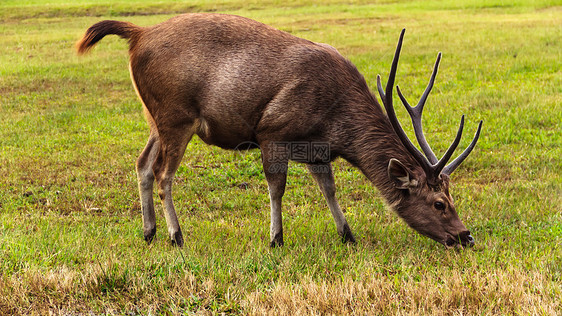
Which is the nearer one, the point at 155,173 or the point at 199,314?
the point at 199,314

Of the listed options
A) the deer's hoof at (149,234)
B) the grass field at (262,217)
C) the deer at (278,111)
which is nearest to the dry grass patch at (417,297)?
the grass field at (262,217)

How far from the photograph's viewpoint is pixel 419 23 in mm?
25562

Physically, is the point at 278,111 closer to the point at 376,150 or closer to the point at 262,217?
the point at 376,150

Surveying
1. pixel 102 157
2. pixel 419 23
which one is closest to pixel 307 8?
pixel 419 23

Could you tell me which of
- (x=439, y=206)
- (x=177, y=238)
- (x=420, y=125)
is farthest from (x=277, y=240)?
(x=420, y=125)

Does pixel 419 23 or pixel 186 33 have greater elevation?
pixel 186 33

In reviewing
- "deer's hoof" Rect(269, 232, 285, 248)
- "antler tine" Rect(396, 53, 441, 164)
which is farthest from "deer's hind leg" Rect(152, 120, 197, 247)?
"antler tine" Rect(396, 53, 441, 164)

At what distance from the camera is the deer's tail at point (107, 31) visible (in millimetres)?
5812

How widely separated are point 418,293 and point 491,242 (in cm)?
160

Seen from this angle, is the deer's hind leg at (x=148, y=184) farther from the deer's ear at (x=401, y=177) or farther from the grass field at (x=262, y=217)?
the deer's ear at (x=401, y=177)

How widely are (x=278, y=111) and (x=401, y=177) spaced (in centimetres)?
130

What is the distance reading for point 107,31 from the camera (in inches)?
232

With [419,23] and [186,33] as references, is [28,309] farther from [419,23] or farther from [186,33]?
[419,23]

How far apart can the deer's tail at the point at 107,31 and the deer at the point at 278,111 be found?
0.32 m
